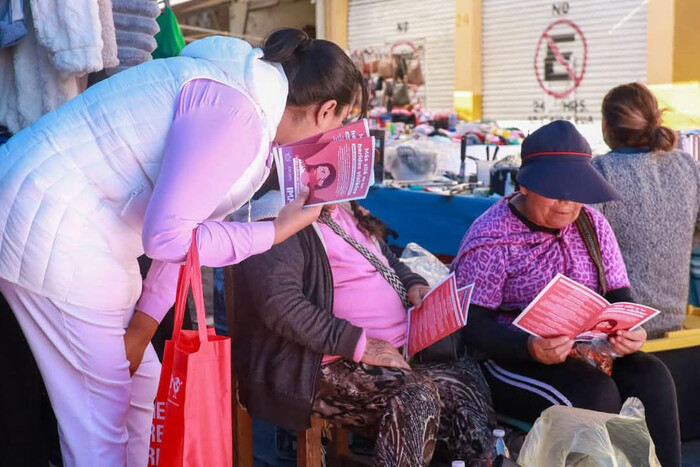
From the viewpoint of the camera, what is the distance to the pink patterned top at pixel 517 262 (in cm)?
264

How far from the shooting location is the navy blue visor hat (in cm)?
255

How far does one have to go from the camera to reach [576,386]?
8.10ft

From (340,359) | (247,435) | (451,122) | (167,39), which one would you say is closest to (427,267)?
(340,359)

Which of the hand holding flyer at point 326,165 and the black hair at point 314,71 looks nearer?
the hand holding flyer at point 326,165

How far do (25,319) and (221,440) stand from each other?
500mm

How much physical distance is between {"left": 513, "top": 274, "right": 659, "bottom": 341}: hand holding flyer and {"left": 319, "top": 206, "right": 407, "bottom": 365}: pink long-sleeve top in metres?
0.43

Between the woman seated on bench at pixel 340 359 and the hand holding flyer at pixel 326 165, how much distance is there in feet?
1.65

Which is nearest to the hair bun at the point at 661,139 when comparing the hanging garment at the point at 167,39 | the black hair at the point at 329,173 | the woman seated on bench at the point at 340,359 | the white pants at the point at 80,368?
the woman seated on bench at the point at 340,359

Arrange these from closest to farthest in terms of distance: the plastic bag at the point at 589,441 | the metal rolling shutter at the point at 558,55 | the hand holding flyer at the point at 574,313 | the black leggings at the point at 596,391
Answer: the plastic bag at the point at 589,441 → the hand holding flyer at the point at 574,313 → the black leggings at the point at 596,391 → the metal rolling shutter at the point at 558,55

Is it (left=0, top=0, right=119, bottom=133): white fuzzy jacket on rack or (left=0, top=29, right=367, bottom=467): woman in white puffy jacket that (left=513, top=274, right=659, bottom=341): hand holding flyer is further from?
(left=0, top=0, right=119, bottom=133): white fuzzy jacket on rack

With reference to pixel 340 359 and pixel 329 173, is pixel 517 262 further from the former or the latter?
pixel 329 173

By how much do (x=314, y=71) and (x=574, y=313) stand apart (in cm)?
98

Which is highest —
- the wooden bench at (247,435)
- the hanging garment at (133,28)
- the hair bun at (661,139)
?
the hanging garment at (133,28)

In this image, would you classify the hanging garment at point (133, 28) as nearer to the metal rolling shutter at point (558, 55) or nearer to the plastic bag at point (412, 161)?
the plastic bag at point (412, 161)
